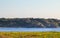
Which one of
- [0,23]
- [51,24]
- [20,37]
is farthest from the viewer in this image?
[51,24]

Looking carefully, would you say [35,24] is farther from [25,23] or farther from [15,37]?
[15,37]

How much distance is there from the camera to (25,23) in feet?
159

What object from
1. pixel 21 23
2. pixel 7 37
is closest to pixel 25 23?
pixel 21 23

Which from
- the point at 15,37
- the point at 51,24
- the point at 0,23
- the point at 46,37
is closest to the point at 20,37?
the point at 15,37

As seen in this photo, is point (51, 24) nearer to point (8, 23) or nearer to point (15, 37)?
point (8, 23)

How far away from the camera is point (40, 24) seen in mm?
48281

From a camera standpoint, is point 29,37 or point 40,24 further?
point 40,24

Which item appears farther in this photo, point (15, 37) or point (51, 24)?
point (51, 24)

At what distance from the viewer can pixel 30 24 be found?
5059cm

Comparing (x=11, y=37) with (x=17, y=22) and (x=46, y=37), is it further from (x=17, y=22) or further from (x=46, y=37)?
(x=17, y=22)

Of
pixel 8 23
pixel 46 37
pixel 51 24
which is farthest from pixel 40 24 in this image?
pixel 46 37

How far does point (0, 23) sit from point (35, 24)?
27.5ft

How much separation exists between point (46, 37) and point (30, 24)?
35993mm

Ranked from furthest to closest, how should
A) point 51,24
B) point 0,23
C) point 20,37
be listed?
1. point 51,24
2. point 0,23
3. point 20,37
